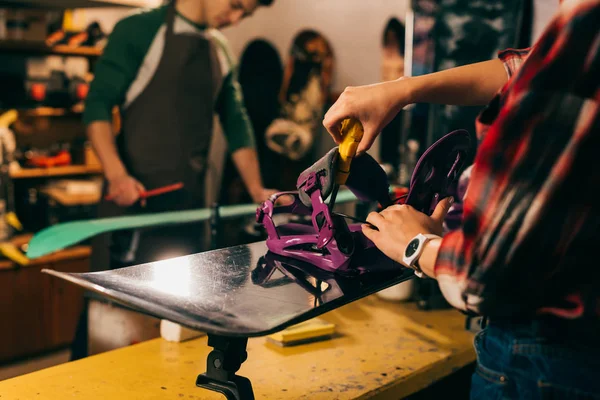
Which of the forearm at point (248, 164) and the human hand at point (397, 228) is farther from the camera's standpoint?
the forearm at point (248, 164)

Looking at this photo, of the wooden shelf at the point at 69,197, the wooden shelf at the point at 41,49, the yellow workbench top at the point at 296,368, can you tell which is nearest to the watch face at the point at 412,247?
the yellow workbench top at the point at 296,368

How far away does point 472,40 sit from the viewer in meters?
2.38

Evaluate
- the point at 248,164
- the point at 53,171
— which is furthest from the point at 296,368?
the point at 53,171

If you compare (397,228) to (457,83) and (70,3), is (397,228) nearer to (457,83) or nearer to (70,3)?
(457,83)

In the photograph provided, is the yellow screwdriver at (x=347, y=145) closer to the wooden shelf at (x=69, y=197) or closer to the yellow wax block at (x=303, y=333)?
the yellow wax block at (x=303, y=333)

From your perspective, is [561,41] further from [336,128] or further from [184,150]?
[184,150]

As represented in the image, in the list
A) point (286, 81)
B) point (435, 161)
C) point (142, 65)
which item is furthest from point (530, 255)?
point (286, 81)

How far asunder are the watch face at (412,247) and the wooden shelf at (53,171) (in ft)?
10.8

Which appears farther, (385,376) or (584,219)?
(385,376)

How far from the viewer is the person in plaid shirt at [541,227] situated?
0.63 m

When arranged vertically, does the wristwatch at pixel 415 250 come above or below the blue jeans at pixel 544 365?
above

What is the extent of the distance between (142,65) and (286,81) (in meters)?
1.62

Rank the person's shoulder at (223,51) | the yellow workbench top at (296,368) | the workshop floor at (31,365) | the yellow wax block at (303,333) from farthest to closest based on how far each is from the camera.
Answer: the workshop floor at (31,365) < the person's shoulder at (223,51) < the yellow wax block at (303,333) < the yellow workbench top at (296,368)

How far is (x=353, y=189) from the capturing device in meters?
1.17
